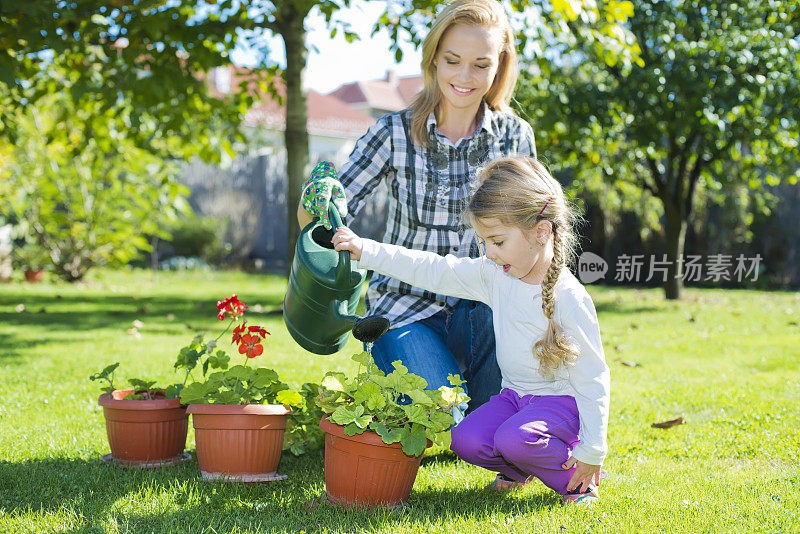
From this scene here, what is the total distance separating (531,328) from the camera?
2.23 metres

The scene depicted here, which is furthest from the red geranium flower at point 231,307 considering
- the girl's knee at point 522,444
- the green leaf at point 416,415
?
the girl's knee at point 522,444

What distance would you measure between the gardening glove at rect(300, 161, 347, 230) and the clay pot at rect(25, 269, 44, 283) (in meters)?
8.05

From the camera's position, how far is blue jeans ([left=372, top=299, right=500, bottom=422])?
2.46m

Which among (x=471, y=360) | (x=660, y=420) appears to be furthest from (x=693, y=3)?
(x=471, y=360)

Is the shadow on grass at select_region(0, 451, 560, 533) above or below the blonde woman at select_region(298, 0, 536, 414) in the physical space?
below

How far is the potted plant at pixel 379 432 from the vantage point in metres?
2.04

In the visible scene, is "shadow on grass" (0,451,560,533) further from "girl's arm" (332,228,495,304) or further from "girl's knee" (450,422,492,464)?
"girl's arm" (332,228,495,304)

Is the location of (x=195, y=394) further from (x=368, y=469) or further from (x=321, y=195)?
(x=321, y=195)

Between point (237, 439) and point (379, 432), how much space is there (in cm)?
52

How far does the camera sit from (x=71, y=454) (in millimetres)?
2617

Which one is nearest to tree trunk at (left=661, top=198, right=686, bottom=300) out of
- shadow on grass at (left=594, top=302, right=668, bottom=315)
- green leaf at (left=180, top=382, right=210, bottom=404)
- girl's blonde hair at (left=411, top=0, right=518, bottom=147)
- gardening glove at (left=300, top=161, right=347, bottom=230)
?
shadow on grass at (left=594, top=302, right=668, bottom=315)

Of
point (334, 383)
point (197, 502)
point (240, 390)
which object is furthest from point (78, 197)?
point (334, 383)

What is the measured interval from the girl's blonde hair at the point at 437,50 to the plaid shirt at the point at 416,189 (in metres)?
0.04

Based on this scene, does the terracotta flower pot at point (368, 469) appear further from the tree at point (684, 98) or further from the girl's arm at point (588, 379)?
the tree at point (684, 98)
